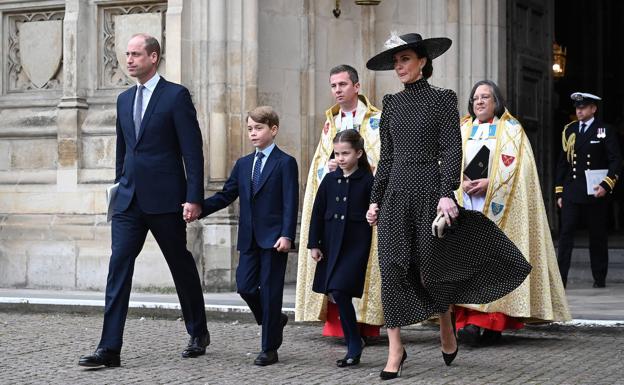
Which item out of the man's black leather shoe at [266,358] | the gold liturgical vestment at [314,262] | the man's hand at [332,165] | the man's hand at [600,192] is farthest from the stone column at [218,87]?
the man's black leather shoe at [266,358]

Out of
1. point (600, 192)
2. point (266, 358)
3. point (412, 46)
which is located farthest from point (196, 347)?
point (600, 192)

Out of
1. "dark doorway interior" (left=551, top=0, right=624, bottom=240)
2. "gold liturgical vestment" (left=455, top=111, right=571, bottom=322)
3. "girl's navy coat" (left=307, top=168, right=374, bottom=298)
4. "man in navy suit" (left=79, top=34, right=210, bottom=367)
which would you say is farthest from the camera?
"dark doorway interior" (left=551, top=0, right=624, bottom=240)

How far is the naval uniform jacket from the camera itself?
530 inches

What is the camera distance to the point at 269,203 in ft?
28.6

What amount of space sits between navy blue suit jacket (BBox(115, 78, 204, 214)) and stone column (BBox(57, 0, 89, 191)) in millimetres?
5247

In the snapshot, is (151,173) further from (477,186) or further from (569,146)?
(569,146)

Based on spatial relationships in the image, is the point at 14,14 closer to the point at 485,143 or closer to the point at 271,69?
the point at 271,69

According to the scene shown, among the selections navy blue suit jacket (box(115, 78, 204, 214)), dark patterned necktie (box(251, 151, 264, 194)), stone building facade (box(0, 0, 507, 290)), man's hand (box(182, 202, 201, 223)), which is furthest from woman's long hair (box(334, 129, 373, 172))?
stone building facade (box(0, 0, 507, 290))

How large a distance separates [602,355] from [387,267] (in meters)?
1.79

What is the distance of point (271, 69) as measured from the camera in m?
13.5

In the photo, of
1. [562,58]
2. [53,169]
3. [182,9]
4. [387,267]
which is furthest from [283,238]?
[562,58]

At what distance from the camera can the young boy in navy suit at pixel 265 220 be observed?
8.59 metres

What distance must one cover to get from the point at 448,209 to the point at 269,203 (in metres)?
1.46

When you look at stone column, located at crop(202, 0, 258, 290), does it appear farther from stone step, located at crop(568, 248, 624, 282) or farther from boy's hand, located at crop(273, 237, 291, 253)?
boy's hand, located at crop(273, 237, 291, 253)
